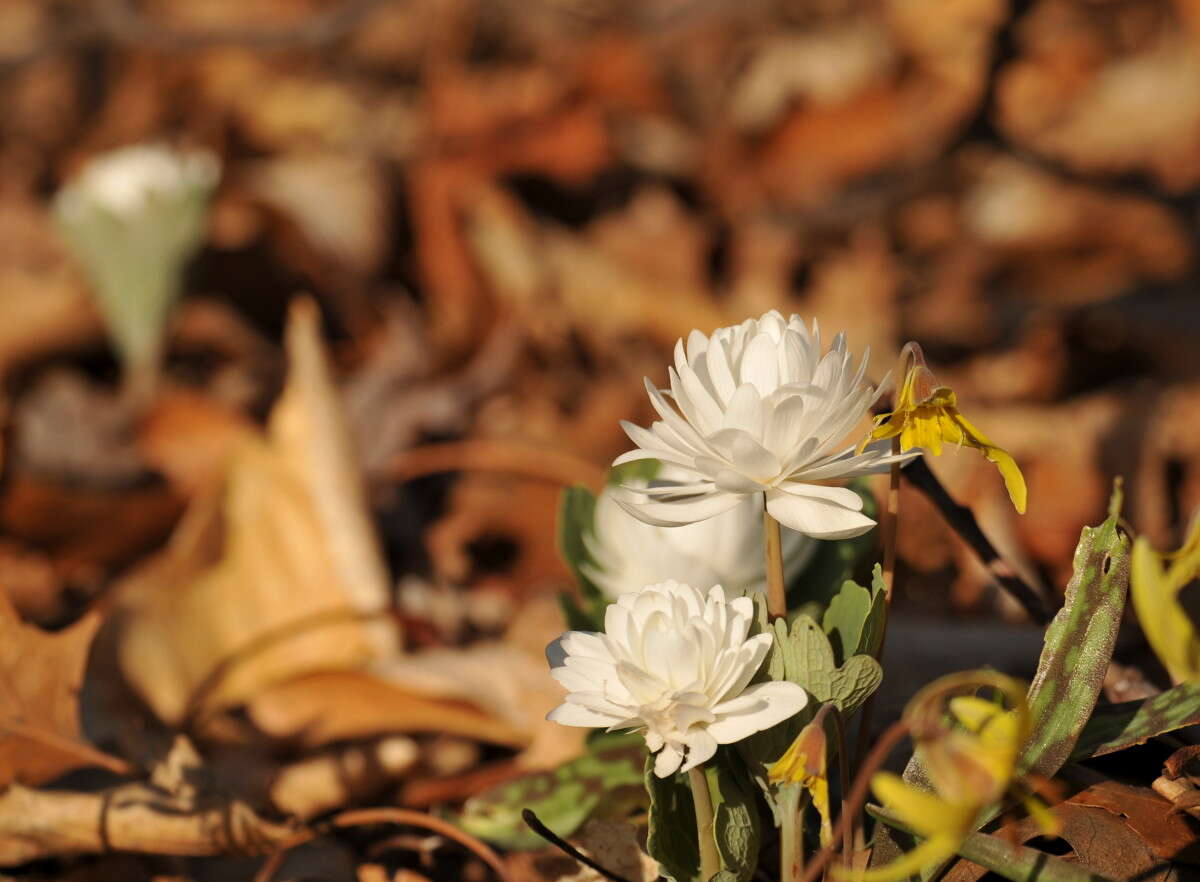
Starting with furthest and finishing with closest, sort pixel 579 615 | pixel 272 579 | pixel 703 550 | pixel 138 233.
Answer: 1. pixel 138 233
2. pixel 272 579
3. pixel 579 615
4. pixel 703 550

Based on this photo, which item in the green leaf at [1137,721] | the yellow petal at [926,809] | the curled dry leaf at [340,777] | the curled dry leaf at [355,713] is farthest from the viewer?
the curled dry leaf at [355,713]

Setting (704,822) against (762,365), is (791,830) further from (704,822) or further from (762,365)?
(762,365)

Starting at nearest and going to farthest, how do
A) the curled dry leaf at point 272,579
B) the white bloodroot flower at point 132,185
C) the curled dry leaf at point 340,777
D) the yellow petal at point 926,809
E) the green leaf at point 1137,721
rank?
the yellow petal at point 926,809 < the green leaf at point 1137,721 < the curled dry leaf at point 340,777 < the curled dry leaf at point 272,579 < the white bloodroot flower at point 132,185

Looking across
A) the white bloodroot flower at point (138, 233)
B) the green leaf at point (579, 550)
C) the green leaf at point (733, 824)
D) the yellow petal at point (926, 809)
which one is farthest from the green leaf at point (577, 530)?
the white bloodroot flower at point (138, 233)

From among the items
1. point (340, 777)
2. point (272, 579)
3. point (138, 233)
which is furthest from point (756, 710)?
point (138, 233)

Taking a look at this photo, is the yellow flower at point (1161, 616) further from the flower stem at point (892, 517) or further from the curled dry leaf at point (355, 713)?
the curled dry leaf at point (355, 713)

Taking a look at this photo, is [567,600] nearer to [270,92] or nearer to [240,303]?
[240,303]

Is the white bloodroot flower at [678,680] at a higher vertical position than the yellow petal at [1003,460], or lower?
lower

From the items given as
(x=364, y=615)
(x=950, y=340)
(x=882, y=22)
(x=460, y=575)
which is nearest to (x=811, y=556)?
(x=364, y=615)

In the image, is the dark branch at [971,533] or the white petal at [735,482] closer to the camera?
the white petal at [735,482]
